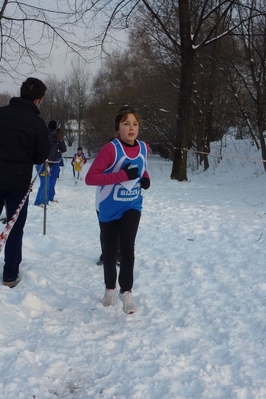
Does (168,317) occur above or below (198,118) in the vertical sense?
below

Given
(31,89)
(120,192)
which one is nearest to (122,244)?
(120,192)

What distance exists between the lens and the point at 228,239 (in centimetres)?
632

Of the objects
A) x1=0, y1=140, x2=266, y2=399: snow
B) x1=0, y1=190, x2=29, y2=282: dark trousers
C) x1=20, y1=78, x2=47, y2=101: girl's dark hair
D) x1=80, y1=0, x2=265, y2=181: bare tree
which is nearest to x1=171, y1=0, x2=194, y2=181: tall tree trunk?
x1=80, y1=0, x2=265, y2=181: bare tree

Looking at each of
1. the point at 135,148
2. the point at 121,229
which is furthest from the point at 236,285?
the point at 135,148

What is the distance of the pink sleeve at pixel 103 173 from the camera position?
3.39 m

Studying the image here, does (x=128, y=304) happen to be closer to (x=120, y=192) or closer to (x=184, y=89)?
(x=120, y=192)

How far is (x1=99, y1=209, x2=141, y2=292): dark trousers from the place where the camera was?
3.57 meters

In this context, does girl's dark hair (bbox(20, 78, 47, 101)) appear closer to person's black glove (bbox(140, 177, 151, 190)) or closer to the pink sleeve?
the pink sleeve

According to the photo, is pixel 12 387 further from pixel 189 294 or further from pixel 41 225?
pixel 41 225

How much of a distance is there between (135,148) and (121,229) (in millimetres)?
751

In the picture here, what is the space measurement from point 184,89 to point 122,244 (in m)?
11.3

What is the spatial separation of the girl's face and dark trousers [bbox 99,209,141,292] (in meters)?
0.65

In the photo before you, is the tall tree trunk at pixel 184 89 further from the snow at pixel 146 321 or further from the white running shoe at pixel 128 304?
the white running shoe at pixel 128 304

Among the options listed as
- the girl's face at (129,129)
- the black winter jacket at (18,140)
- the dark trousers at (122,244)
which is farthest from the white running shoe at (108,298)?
the girl's face at (129,129)
